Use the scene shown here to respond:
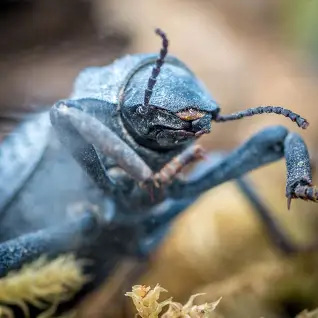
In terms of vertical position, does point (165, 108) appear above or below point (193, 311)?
above

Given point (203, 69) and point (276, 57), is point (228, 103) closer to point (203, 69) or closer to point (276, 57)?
point (203, 69)

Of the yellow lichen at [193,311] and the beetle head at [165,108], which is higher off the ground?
the beetle head at [165,108]

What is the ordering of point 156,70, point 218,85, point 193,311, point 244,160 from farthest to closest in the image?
1. point 218,85
2. point 244,160
3. point 156,70
4. point 193,311

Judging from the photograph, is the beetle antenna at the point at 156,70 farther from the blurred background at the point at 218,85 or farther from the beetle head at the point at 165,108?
the blurred background at the point at 218,85

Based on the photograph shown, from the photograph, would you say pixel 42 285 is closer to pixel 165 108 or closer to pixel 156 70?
pixel 165 108

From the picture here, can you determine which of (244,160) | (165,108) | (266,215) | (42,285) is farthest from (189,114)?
(266,215)

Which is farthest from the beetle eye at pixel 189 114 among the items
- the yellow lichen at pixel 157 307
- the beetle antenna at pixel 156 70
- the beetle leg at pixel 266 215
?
the beetle leg at pixel 266 215
